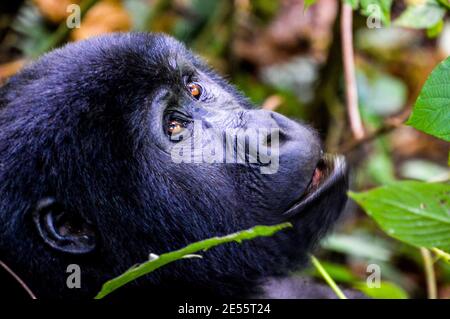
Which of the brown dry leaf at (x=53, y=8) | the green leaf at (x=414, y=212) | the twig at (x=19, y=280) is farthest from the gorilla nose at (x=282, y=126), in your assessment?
the brown dry leaf at (x=53, y=8)

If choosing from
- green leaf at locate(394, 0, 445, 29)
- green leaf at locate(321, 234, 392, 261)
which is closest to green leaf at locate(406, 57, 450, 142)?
green leaf at locate(394, 0, 445, 29)

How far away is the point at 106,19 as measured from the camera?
4.67 m

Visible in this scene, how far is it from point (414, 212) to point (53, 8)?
3451 millimetres

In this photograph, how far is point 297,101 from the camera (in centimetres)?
454

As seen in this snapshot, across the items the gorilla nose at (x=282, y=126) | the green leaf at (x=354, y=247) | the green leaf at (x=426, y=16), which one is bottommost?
the gorilla nose at (x=282, y=126)

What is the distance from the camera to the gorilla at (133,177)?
212 centimetres

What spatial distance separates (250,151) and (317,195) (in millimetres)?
266

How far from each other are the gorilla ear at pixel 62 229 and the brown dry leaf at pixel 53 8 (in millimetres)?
2792

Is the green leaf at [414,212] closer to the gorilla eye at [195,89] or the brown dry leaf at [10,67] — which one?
the gorilla eye at [195,89]

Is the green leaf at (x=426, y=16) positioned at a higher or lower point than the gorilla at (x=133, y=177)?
higher

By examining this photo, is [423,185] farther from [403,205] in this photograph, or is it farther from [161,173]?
[161,173]

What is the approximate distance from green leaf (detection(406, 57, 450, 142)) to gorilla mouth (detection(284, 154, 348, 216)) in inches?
23.2

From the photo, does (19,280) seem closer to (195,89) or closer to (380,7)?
(195,89)
